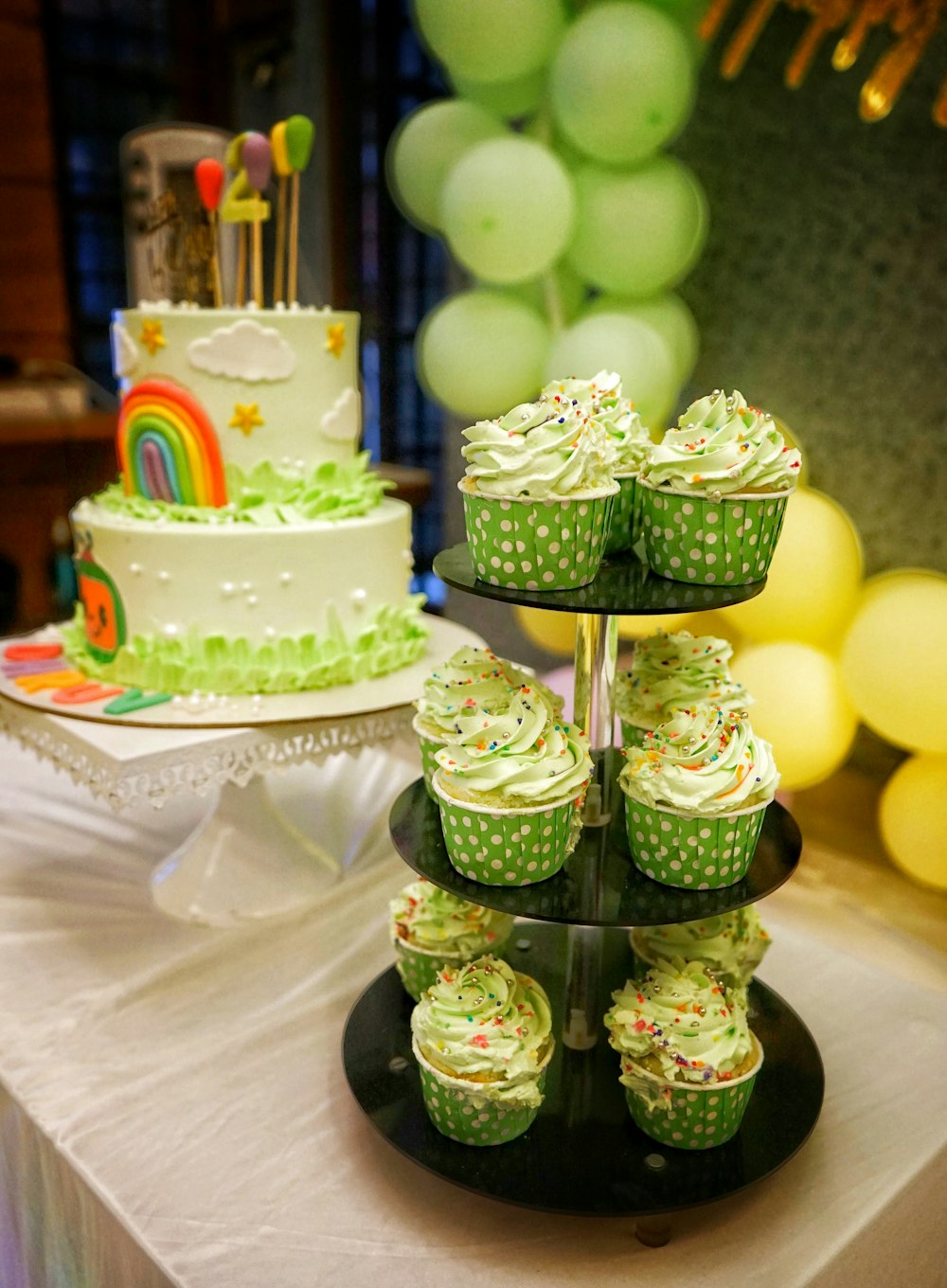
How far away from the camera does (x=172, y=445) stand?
7.14 feet

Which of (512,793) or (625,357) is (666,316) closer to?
(625,357)

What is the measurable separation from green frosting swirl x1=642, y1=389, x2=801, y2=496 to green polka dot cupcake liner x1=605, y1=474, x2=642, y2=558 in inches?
3.7

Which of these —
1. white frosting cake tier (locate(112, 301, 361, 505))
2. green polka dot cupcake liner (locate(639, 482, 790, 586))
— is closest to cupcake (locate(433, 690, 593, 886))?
green polka dot cupcake liner (locate(639, 482, 790, 586))

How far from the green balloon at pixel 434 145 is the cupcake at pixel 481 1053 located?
7.08 feet

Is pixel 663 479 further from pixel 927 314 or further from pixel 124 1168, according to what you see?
pixel 927 314

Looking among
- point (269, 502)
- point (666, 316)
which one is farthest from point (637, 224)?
point (269, 502)

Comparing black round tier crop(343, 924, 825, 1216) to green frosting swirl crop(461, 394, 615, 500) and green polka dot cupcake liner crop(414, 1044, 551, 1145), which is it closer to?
green polka dot cupcake liner crop(414, 1044, 551, 1145)

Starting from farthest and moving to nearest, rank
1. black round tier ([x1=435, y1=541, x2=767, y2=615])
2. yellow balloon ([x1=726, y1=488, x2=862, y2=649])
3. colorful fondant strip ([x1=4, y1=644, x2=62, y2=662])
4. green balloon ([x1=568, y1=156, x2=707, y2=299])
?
1. green balloon ([x1=568, y1=156, x2=707, y2=299])
2. yellow balloon ([x1=726, y1=488, x2=862, y2=649])
3. colorful fondant strip ([x1=4, y1=644, x2=62, y2=662])
4. black round tier ([x1=435, y1=541, x2=767, y2=615])

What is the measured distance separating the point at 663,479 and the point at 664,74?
1.56 meters

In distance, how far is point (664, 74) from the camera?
243 cm

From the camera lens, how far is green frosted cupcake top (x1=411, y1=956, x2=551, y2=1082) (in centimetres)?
135

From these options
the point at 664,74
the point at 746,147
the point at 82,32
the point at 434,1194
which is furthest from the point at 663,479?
the point at 82,32

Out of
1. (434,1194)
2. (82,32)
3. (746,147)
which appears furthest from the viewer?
(82,32)

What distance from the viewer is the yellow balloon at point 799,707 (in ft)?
8.05
